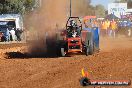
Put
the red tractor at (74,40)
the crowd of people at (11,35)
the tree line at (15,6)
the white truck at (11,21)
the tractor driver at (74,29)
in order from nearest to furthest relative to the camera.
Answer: the tractor driver at (74,29) → the red tractor at (74,40) → the crowd of people at (11,35) → the white truck at (11,21) → the tree line at (15,6)

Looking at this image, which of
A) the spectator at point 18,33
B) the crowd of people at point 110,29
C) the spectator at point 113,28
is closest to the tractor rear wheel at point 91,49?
the crowd of people at point 110,29

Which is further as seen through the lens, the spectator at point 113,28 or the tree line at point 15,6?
the tree line at point 15,6

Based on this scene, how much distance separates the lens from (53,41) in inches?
715

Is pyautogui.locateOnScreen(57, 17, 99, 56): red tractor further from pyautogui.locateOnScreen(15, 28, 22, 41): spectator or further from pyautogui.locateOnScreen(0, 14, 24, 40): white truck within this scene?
pyautogui.locateOnScreen(0, 14, 24, 40): white truck

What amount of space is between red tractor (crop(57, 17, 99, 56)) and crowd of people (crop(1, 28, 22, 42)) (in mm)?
18662

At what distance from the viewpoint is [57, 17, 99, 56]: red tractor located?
54.5 ft

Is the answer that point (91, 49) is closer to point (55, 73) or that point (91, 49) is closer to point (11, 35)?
point (55, 73)

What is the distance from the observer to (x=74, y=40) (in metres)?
16.7

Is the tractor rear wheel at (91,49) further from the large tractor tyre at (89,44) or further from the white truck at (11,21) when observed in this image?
the white truck at (11,21)

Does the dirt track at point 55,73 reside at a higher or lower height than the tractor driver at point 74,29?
lower

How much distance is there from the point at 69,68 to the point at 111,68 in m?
1.35

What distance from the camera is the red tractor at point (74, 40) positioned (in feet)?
54.5

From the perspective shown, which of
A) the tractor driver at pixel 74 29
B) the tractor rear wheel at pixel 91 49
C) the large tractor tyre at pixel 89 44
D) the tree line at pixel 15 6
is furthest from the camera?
the tree line at pixel 15 6

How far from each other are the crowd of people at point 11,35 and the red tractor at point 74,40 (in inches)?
735
